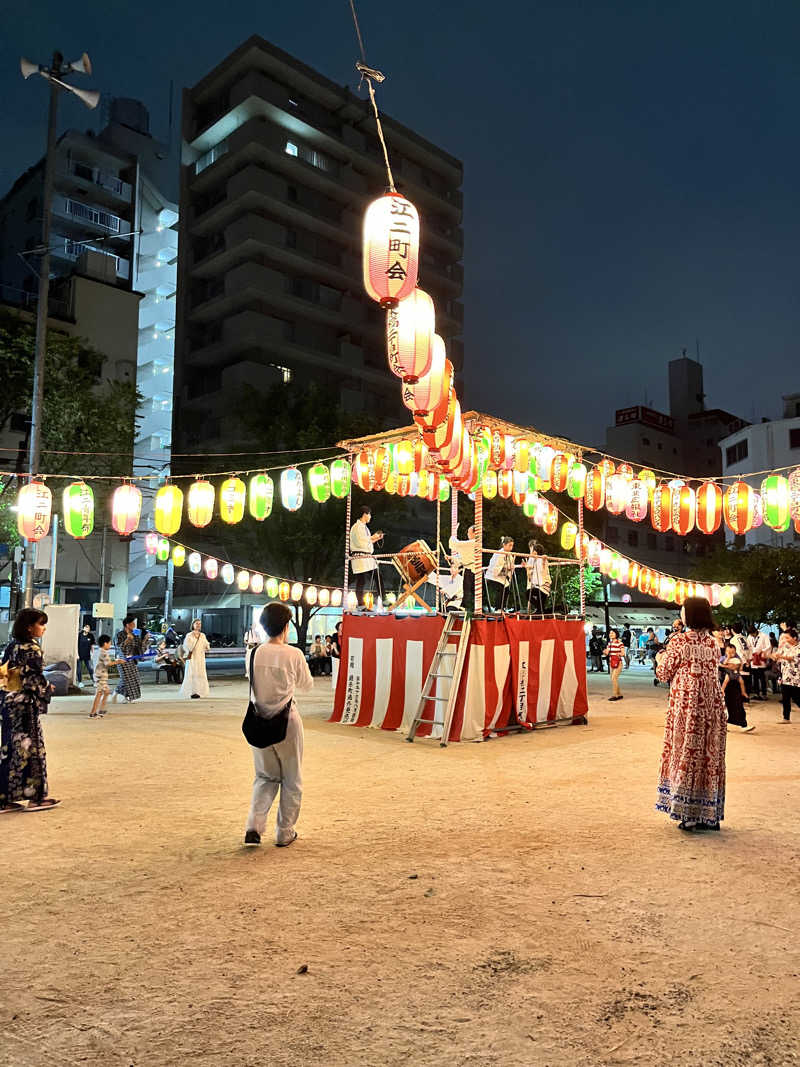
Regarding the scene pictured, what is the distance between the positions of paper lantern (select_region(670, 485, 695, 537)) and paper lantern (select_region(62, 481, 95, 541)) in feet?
39.0

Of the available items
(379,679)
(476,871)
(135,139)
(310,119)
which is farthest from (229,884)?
(135,139)

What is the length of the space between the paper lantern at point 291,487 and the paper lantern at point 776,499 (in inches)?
348

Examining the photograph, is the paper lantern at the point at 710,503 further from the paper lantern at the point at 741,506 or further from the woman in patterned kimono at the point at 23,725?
the woman in patterned kimono at the point at 23,725

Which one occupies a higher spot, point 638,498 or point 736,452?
point 736,452

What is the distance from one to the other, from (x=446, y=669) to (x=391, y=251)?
581 centimetres

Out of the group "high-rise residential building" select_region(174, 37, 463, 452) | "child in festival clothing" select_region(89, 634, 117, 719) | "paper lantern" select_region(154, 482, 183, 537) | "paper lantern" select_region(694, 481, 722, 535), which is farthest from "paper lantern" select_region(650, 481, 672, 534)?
"high-rise residential building" select_region(174, 37, 463, 452)

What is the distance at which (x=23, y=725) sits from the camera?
6.39 m

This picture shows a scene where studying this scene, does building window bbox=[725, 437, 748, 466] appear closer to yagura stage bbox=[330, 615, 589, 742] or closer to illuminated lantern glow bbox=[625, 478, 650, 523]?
illuminated lantern glow bbox=[625, 478, 650, 523]

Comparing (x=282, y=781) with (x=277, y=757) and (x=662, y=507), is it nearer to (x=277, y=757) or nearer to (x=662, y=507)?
(x=277, y=757)

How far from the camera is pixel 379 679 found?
12.1m

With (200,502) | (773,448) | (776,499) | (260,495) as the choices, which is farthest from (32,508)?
(773,448)

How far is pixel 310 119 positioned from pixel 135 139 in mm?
10429

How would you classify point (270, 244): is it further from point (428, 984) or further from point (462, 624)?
point (428, 984)

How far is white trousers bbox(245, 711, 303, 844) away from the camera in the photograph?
207 inches
